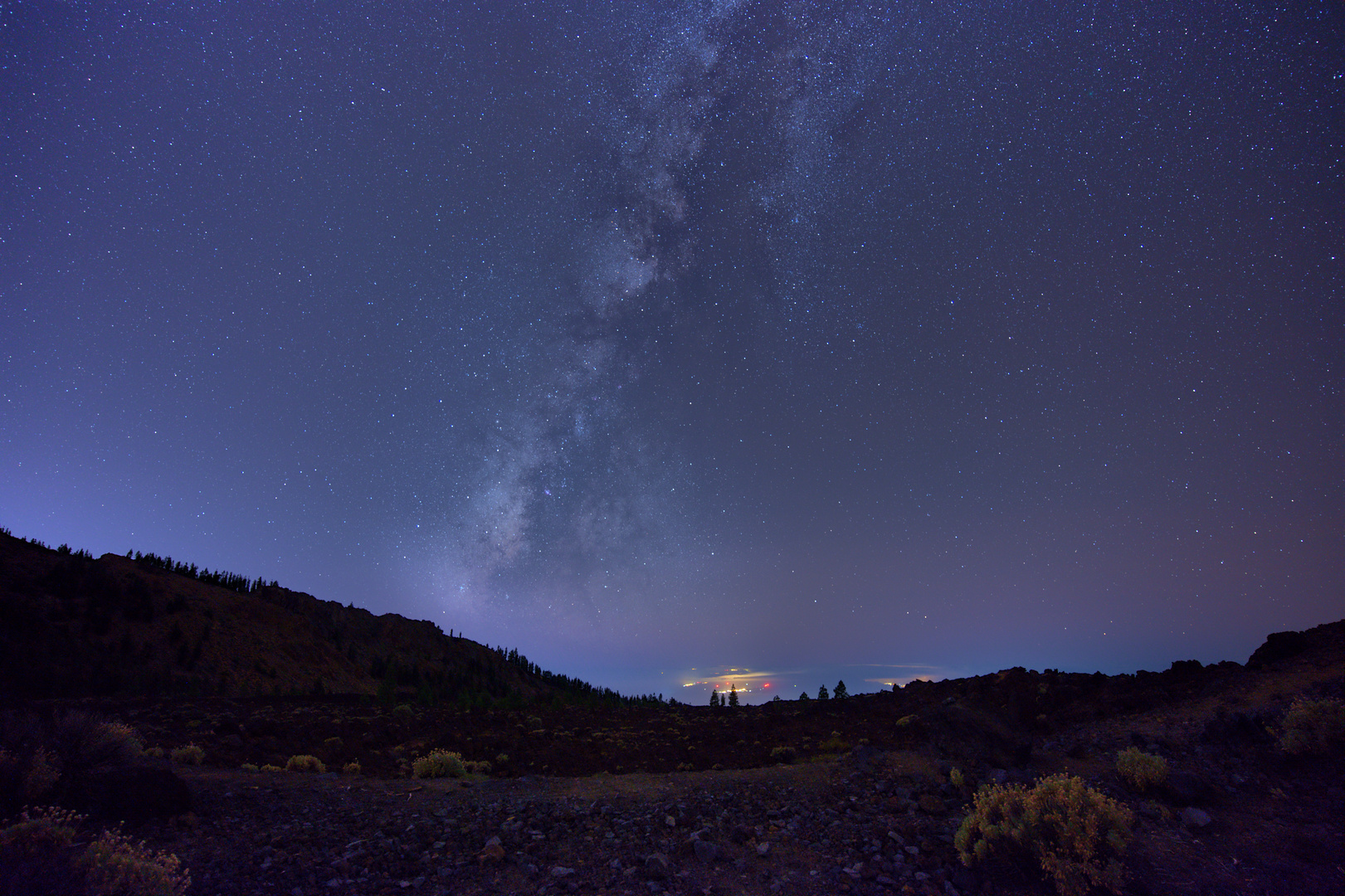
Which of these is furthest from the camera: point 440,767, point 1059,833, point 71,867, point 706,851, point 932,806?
point 440,767

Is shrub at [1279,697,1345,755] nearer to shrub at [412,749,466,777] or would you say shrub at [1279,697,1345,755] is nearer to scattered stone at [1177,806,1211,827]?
scattered stone at [1177,806,1211,827]

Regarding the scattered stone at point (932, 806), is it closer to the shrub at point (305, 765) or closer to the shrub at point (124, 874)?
the shrub at point (124, 874)

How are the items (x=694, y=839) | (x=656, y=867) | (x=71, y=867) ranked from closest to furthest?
(x=71, y=867) < (x=656, y=867) < (x=694, y=839)

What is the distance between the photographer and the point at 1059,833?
24.7 feet

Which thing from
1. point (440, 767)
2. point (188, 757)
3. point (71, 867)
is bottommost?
point (440, 767)

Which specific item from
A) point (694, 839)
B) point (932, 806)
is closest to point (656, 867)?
point (694, 839)

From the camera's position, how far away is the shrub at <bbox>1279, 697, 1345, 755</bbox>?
30.3 feet

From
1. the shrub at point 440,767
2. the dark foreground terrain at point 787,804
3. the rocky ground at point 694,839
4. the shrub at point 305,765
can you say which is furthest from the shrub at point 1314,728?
the shrub at point 305,765

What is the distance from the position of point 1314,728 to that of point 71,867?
57.7 feet

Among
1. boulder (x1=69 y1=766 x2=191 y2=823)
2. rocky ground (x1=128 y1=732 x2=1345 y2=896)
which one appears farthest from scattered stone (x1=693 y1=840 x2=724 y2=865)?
boulder (x1=69 y1=766 x2=191 y2=823)

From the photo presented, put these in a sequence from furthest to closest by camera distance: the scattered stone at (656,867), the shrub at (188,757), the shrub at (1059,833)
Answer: the shrub at (188,757) → the scattered stone at (656,867) → the shrub at (1059,833)

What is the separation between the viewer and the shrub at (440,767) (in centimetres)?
1314

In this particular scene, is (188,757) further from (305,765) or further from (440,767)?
(440,767)

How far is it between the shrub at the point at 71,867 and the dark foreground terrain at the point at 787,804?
1.72m
